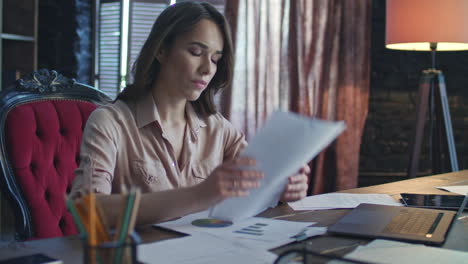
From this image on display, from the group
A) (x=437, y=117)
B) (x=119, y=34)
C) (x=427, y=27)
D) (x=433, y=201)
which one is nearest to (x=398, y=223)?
(x=433, y=201)

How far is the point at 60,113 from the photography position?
160 centimetres

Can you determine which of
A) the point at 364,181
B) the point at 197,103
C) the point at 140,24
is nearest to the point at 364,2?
the point at 364,181

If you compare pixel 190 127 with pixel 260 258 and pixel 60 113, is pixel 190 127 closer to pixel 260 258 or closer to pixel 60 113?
pixel 60 113

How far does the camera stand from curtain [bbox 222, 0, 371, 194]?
2928 mm

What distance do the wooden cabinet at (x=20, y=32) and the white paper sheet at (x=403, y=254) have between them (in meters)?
2.51

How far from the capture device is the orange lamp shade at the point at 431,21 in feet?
8.47

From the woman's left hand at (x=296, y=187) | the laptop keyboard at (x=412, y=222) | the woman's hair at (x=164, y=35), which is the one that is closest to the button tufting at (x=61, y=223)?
the woman's hair at (x=164, y=35)

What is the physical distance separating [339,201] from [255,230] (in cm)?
44

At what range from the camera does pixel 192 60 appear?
143 cm

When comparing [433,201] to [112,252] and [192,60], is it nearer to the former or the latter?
[192,60]

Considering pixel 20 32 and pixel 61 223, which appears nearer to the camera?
pixel 61 223

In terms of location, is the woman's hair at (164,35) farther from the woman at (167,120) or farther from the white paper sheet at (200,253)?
the white paper sheet at (200,253)

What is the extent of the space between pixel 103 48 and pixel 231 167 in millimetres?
2418

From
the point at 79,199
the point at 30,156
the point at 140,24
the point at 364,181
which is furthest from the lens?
the point at 364,181
